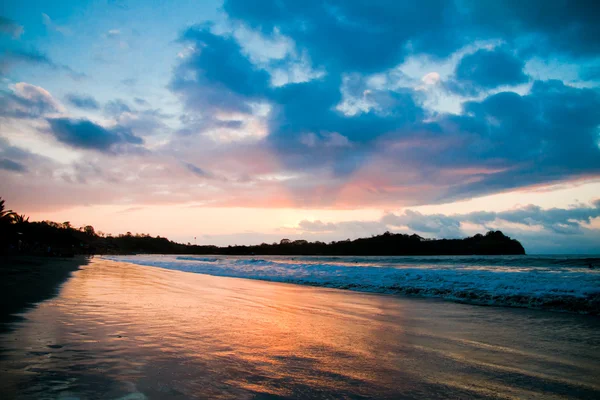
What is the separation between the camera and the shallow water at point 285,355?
300cm

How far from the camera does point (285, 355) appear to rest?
4.16 meters

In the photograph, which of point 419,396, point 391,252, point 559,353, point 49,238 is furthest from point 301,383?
point 391,252

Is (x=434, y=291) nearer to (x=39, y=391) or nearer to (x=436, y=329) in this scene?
(x=436, y=329)

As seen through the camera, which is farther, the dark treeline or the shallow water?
Answer: the dark treeline

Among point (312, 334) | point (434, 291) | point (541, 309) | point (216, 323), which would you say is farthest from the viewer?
point (434, 291)

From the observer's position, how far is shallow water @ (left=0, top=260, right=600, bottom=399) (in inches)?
118

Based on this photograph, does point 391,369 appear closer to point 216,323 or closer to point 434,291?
point 216,323

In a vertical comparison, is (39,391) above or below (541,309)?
above

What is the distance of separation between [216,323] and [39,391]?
3.52 m

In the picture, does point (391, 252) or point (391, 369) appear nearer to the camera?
point (391, 369)

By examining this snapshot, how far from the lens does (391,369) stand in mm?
3754

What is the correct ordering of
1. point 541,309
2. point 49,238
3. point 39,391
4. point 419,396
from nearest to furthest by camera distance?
point 39,391 → point 419,396 → point 541,309 → point 49,238

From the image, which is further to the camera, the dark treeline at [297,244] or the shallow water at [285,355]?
the dark treeline at [297,244]

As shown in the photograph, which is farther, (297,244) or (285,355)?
(297,244)
